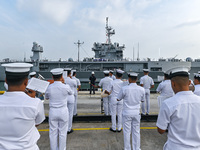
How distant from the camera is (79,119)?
564 cm

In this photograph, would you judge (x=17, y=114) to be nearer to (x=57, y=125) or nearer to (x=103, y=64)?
(x=57, y=125)

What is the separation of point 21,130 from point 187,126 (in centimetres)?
193

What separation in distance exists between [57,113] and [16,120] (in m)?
1.83

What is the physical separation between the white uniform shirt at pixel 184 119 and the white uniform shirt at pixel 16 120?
1.65m

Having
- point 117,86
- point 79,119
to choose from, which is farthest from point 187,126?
point 79,119

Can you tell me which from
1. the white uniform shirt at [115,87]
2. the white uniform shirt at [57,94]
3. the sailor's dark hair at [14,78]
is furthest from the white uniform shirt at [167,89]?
the sailor's dark hair at [14,78]

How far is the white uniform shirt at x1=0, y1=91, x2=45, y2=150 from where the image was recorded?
140cm

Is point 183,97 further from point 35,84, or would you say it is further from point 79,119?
point 79,119

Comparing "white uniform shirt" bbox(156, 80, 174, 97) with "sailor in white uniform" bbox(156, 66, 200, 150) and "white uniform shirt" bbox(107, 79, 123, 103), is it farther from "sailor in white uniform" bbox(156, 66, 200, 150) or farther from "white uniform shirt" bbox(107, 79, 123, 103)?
"sailor in white uniform" bbox(156, 66, 200, 150)

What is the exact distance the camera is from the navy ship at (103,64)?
24922 mm

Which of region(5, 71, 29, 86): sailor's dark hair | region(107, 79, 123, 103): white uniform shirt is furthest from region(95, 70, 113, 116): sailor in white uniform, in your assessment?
region(5, 71, 29, 86): sailor's dark hair

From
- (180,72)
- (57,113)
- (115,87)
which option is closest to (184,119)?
(180,72)

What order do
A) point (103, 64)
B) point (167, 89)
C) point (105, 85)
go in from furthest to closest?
point (103, 64)
point (105, 85)
point (167, 89)

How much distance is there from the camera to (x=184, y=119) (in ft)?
4.92
